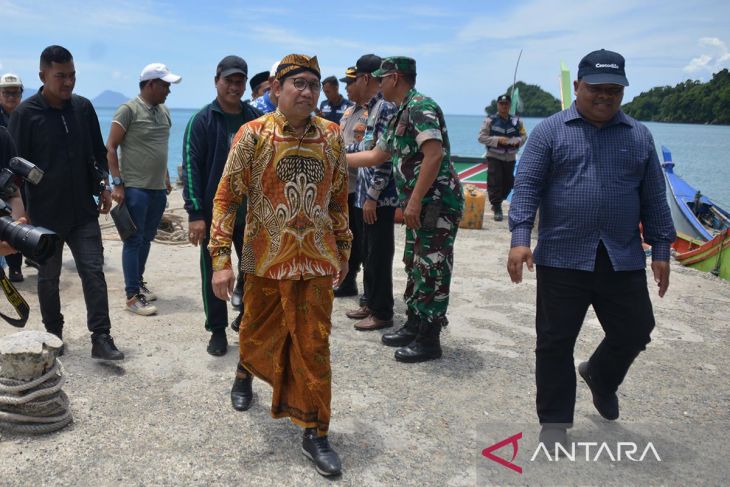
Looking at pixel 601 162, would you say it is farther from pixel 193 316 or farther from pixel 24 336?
pixel 193 316

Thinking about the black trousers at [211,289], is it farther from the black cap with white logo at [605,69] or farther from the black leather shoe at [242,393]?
the black cap with white logo at [605,69]

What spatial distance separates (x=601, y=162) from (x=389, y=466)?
185cm

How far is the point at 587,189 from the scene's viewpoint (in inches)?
112

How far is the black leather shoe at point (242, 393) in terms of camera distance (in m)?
3.42

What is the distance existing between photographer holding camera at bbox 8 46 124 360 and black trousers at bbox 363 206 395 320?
2.07m

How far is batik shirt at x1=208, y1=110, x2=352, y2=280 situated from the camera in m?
2.78

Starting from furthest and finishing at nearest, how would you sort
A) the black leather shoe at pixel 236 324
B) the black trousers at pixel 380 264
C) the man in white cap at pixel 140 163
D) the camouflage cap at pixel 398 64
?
the man in white cap at pixel 140 163
the black trousers at pixel 380 264
the black leather shoe at pixel 236 324
the camouflage cap at pixel 398 64

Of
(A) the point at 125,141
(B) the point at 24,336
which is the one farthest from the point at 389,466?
(A) the point at 125,141

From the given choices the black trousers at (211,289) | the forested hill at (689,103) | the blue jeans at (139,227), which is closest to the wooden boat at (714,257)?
the black trousers at (211,289)

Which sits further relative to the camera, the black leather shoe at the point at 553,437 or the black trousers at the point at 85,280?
→ the black trousers at the point at 85,280

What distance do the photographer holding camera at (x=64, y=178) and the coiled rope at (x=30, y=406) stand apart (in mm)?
899

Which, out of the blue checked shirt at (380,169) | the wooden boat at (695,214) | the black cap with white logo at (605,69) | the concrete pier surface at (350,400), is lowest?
the concrete pier surface at (350,400)

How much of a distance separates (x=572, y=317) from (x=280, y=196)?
162cm

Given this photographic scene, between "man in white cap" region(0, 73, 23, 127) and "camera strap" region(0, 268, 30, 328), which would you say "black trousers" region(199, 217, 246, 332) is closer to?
"camera strap" region(0, 268, 30, 328)
